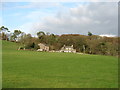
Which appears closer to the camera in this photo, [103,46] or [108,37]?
[103,46]

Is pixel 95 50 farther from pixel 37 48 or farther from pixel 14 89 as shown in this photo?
pixel 14 89

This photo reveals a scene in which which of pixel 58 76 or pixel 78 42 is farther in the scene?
pixel 78 42

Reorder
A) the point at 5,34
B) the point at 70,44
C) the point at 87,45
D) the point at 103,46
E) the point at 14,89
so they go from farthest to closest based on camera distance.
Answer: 1. the point at 5,34
2. the point at 70,44
3. the point at 87,45
4. the point at 103,46
5. the point at 14,89

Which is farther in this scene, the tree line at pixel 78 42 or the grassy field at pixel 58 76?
the tree line at pixel 78 42

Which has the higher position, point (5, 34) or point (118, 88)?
point (5, 34)

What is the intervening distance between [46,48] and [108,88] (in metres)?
80.7

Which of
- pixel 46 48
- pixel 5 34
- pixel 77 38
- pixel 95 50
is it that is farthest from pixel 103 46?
pixel 5 34

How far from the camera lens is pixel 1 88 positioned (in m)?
9.12

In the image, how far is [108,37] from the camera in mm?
91812

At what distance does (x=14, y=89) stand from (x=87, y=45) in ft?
268

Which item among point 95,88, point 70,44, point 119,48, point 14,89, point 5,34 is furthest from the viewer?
point 5,34

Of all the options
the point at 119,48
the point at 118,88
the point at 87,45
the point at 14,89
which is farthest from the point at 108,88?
the point at 87,45

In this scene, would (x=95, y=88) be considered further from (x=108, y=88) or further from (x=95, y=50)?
(x=95, y=50)

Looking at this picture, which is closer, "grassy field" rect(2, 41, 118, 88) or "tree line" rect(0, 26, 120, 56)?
"grassy field" rect(2, 41, 118, 88)
